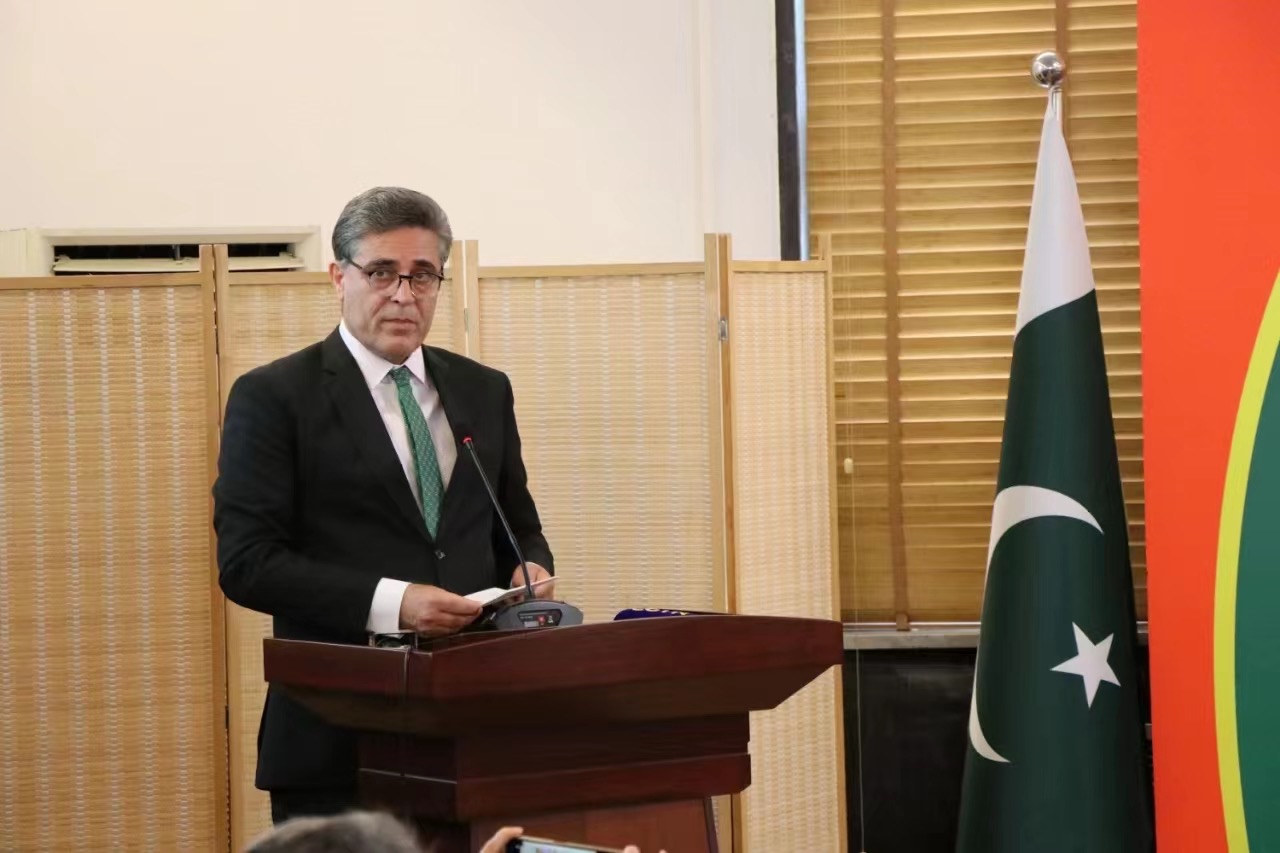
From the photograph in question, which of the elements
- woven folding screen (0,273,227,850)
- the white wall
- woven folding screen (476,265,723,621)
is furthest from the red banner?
woven folding screen (0,273,227,850)

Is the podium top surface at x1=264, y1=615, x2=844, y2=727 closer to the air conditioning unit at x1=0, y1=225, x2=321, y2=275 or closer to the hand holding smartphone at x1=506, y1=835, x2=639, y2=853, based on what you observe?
the hand holding smartphone at x1=506, y1=835, x2=639, y2=853

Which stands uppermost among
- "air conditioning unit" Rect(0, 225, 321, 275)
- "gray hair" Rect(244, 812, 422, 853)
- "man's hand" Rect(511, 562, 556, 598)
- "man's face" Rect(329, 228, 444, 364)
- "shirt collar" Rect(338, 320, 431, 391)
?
"air conditioning unit" Rect(0, 225, 321, 275)

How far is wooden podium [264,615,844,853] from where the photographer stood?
1.79m

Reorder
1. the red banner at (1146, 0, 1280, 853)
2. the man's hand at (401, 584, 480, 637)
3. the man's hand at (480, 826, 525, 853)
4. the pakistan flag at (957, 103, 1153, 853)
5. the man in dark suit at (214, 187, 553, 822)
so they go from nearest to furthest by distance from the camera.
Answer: the man's hand at (480, 826, 525, 853) → the man's hand at (401, 584, 480, 637) → the man in dark suit at (214, 187, 553, 822) → the red banner at (1146, 0, 1280, 853) → the pakistan flag at (957, 103, 1153, 853)

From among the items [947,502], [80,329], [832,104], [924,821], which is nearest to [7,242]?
[80,329]

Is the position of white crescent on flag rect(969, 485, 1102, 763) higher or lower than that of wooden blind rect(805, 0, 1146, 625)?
lower

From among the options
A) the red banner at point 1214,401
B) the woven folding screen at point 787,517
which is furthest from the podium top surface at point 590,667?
the woven folding screen at point 787,517

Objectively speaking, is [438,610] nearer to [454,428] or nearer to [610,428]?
[454,428]

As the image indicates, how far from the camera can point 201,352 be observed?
3682 mm

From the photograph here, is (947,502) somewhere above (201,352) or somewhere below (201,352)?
below

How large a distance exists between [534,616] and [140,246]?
2.78 meters

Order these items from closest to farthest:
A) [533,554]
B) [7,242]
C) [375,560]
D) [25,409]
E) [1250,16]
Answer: [375,560] < [533,554] < [1250,16] < [25,409] < [7,242]

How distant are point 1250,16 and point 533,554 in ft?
5.97

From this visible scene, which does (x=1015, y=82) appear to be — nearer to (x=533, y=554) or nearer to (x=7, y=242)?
(x=533, y=554)
